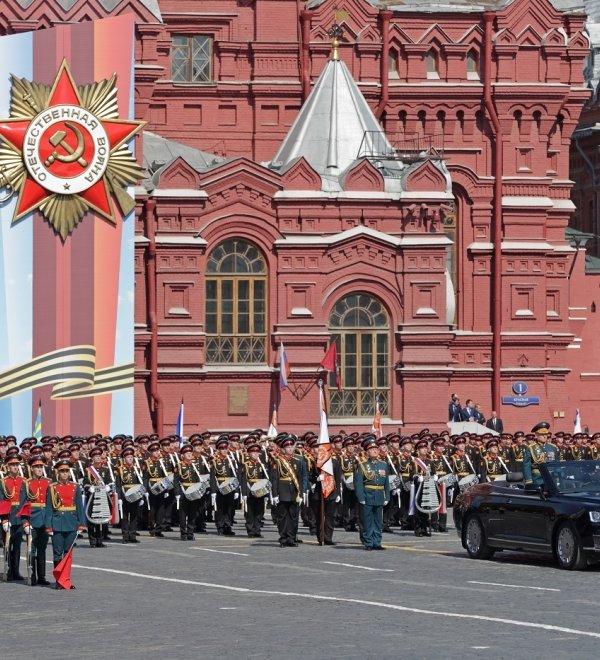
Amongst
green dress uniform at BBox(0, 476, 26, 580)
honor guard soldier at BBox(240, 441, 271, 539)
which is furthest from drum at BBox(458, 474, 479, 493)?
green dress uniform at BBox(0, 476, 26, 580)

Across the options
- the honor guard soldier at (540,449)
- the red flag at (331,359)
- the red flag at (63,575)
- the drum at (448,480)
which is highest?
the red flag at (331,359)

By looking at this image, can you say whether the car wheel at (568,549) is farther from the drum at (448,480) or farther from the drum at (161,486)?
the drum at (161,486)

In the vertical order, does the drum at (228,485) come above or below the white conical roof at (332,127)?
below

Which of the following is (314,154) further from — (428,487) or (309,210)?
(428,487)

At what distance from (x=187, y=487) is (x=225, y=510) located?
3.36ft

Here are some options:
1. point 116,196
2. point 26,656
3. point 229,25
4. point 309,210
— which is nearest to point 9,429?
point 116,196

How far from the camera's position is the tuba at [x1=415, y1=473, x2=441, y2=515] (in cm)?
3038

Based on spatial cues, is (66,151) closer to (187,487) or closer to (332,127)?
(332,127)

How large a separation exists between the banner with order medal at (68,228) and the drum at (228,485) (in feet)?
35.8

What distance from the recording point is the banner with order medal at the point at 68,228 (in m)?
42.0

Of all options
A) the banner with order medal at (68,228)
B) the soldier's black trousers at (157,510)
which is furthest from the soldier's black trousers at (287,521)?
the banner with order medal at (68,228)

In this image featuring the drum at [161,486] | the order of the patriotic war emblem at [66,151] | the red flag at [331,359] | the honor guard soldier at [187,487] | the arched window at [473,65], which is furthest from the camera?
the arched window at [473,65]

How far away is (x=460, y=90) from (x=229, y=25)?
5.75 meters

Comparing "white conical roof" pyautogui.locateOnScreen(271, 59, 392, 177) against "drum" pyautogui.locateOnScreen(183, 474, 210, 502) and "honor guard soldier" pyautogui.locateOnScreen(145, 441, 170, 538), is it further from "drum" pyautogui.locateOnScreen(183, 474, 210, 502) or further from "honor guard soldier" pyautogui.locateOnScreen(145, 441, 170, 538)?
"drum" pyautogui.locateOnScreen(183, 474, 210, 502)
